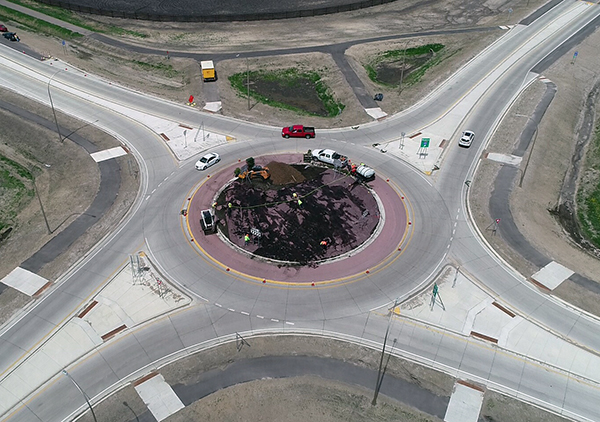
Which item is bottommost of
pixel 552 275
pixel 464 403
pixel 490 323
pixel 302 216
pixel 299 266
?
pixel 464 403

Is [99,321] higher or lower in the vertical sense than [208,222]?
lower

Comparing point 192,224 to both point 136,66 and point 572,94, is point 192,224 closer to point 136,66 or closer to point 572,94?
point 136,66

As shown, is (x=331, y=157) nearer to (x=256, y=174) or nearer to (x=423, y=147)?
(x=256, y=174)

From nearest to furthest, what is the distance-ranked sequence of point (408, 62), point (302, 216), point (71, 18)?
1. point (302, 216)
2. point (408, 62)
3. point (71, 18)

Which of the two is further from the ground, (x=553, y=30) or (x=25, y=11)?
(x=25, y=11)

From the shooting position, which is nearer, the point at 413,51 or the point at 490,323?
the point at 490,323

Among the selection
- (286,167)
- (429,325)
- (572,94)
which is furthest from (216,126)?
(572,94)

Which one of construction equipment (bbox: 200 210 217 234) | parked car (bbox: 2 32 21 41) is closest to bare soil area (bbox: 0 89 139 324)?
construction equipment (bbox: 200 210 217 234)

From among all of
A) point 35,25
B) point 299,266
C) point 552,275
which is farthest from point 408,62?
point 35,25
